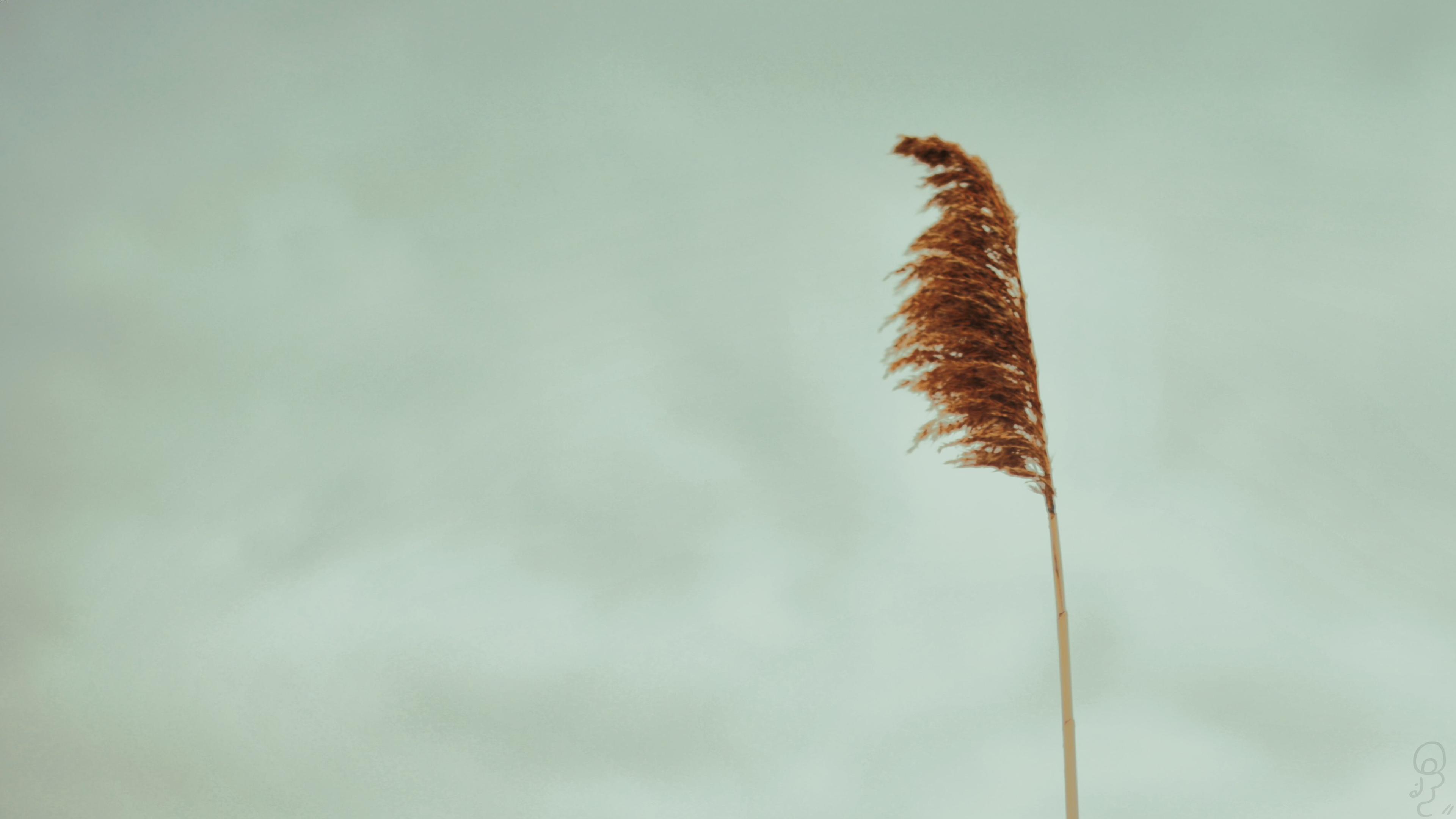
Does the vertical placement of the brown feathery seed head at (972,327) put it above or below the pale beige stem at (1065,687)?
above

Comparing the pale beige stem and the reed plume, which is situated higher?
the reed plume

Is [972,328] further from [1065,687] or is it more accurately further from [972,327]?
[1065,687]

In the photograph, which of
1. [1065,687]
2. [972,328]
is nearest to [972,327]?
[972,328]

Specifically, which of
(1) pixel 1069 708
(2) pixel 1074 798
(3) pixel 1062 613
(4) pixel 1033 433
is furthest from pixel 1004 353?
(2) pixel 1074 798

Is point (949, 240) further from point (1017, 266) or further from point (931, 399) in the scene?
point (931, 399)

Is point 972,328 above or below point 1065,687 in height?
above
